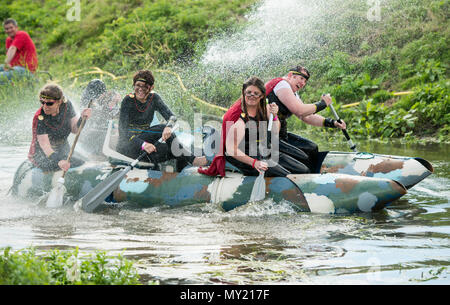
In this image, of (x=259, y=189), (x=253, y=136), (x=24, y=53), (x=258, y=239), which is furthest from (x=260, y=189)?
(x=24, y=53)

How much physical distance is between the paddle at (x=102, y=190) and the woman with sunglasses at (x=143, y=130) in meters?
0.36

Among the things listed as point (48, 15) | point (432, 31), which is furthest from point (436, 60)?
point (48, 15)

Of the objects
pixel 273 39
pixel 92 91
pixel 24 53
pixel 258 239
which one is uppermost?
pixel 273 39

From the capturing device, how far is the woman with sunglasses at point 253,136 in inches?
280

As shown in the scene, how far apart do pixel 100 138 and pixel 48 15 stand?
51.5 ft

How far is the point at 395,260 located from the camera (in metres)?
5.31

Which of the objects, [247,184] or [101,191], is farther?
[101,191]

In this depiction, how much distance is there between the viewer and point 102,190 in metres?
7.66

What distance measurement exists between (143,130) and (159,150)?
12.5 inches

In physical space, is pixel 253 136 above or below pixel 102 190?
above

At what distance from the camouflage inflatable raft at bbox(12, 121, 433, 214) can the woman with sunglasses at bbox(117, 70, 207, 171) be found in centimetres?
14

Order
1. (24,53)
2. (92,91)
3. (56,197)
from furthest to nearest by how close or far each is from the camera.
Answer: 1. (24,53)
2. (92,91)
3. (56,197)

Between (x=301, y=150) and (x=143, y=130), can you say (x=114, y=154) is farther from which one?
(x=301, y=150)
